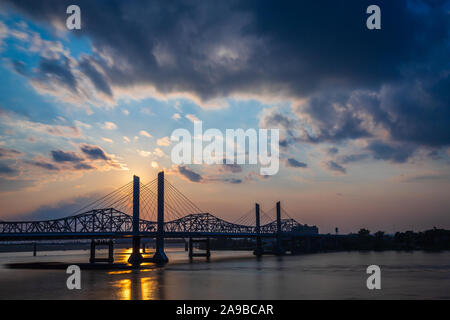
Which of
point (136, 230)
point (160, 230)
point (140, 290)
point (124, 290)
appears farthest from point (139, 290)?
point (160, 230)

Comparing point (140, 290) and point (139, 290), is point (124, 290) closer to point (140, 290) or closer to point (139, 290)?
point (139, 290)

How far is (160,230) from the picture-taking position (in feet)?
354

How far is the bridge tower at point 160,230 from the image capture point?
107125 mm

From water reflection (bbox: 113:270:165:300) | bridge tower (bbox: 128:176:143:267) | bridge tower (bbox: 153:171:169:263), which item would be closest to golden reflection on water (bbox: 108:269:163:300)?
water reflection (bbox: 113:270:165:300)

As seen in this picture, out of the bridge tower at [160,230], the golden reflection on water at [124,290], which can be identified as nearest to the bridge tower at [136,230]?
the bridge tower at [160,230]

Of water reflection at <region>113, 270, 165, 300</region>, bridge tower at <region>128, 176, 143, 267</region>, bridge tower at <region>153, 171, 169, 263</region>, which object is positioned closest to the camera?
water reflection at <region>113, 270, 165, 300</region>

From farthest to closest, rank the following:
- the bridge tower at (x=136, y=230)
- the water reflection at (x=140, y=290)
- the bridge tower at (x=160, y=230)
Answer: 1. the bridge tower at (x=160, y=230)
2. the bridge tower at (x=136, y=230)
3. the water reflection at (x=140, y=290)

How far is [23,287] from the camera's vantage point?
56.5 m

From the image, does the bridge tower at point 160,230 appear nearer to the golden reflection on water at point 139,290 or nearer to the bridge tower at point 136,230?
the bridge tower at point 136,230

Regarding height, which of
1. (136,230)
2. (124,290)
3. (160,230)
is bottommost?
(124,290)

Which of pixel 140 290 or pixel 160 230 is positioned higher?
pixel 160 230

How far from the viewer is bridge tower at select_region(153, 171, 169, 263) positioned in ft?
351

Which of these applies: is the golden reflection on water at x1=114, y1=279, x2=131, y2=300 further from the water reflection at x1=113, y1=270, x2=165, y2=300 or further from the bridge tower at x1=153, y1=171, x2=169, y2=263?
the bridge tower at x1=153, y1=171, x2=169, y2=263

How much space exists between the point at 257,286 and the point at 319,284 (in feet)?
27.8
